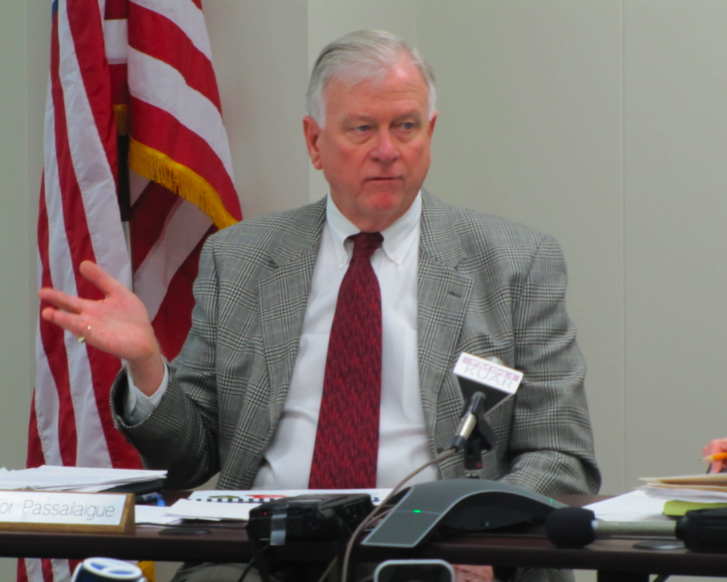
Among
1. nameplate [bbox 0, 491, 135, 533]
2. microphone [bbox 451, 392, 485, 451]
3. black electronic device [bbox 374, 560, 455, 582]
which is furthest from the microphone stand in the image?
nameplate [bbox 0, 491, 135, 533]

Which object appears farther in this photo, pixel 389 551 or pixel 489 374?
pixel 489 374

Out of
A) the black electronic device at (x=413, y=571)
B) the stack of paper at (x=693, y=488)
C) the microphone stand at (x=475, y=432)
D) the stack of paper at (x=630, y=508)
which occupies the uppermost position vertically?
the microphone stand at (x=475, y=432)

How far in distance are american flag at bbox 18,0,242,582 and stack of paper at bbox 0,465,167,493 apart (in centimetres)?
112

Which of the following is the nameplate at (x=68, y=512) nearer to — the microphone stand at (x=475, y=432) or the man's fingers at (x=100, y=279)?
the microphone stand at (x=475, y=432)

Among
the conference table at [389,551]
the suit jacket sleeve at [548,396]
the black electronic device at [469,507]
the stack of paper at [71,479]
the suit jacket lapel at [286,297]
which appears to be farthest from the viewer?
the suit jacket lapel at [286,297]

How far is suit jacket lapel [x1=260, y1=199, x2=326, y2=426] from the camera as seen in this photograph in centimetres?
181

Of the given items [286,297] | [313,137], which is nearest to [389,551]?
[286,297]

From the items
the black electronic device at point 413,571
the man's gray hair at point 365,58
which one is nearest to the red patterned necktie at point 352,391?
the man's gray hair at point 365,58

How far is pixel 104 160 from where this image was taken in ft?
8.23

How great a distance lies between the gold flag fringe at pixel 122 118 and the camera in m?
2.60

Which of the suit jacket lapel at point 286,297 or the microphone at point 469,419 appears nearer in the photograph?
the microphone at point 469,419

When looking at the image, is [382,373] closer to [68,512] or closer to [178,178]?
[68,512]

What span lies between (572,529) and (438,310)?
902 mm

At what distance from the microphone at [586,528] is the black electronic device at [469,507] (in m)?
0.08
